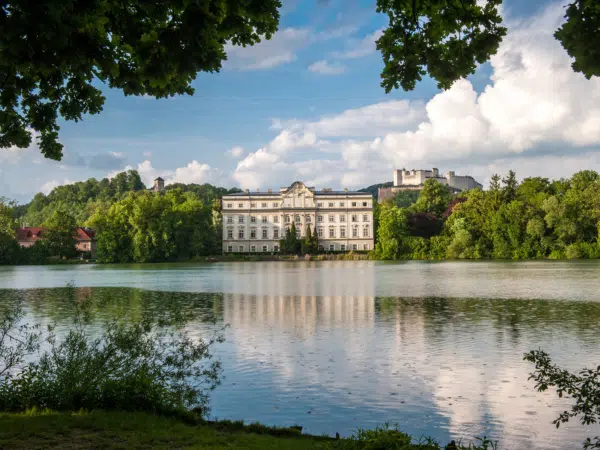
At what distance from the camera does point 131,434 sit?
5.22m

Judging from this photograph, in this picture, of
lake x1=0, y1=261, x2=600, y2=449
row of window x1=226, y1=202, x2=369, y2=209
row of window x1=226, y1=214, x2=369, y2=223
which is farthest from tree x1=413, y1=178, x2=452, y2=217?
lake x1=0, y1=261, x2=600, y2=449

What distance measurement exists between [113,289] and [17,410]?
2010cm

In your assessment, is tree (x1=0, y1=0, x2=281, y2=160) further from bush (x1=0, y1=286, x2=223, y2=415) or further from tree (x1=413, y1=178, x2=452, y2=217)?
tree (x1=413, y1=178, x2=452, y2=217)

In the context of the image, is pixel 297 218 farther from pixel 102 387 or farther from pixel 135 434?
pixel 135 434

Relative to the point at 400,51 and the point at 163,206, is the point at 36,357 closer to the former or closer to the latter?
the point at 400,51

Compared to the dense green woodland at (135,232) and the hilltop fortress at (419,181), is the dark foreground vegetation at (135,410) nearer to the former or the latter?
the dense green woodland at (135,232)

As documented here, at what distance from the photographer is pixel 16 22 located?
3.62 meters

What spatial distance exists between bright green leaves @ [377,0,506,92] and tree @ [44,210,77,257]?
72239 mm

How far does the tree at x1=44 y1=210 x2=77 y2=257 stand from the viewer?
71250mm

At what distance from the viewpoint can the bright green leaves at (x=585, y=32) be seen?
13.1ft

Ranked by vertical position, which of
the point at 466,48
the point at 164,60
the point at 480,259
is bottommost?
the point at 480,259

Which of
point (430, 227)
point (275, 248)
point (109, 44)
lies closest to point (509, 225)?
point (430, 227)

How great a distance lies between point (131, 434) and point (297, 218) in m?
79.6

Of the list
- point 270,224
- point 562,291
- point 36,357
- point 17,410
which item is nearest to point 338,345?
point 36,357
